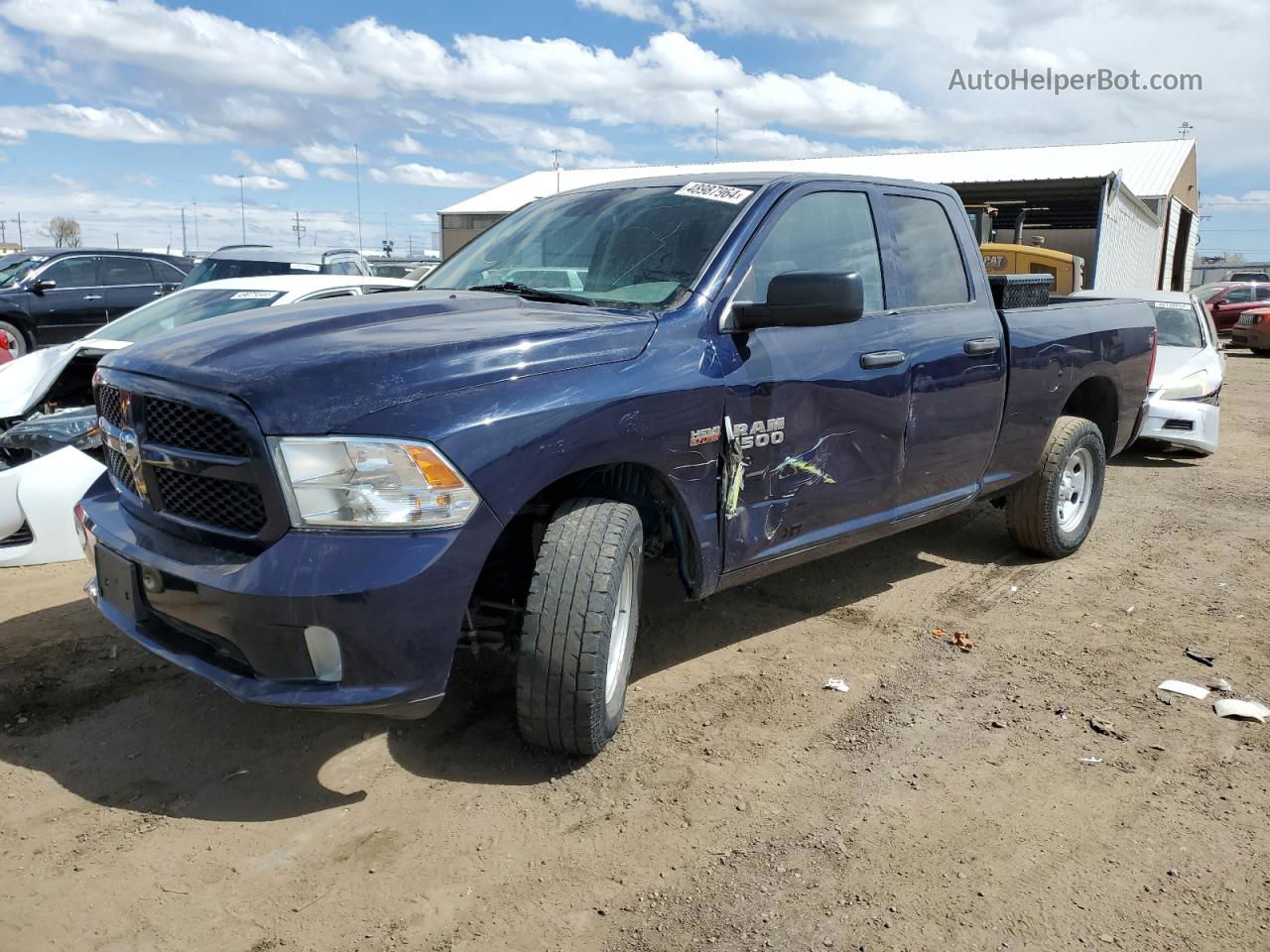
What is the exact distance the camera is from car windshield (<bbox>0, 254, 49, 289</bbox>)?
1382 cm

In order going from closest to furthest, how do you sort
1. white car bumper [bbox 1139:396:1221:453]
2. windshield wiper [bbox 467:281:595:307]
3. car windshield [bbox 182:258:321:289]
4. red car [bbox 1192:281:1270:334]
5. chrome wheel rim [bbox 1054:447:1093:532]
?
windshield wiper [bbox 467:281:595:307] → chrome wheel rim [bbox 1054:447:1093:532] → white car bumper [bbox 1139:396:1221:453] → car windshield [bbox 182:258:321:289] → red car [bbox 1192:281:1270:334]

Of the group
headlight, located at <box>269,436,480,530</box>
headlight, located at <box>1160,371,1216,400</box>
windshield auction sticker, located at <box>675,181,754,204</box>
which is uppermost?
windshield auction sticker, located at <box>675,181,754,204</box>

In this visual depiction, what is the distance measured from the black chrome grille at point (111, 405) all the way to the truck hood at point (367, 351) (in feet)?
0.30

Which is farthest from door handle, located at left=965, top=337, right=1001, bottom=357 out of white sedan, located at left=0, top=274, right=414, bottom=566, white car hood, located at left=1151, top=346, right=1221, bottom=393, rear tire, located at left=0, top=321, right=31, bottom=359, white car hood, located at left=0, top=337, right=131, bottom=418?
rear tire, located at left=0, top=321, right=31, bottom=359

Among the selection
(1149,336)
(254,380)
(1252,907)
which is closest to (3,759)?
(254,380)

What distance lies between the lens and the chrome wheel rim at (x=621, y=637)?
3186mm

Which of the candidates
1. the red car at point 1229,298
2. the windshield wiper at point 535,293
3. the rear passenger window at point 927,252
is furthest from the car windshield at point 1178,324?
the red car at point 1229,298

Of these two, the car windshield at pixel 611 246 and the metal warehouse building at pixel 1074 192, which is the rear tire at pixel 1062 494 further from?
the metal warehouse building at pixel 1074 192

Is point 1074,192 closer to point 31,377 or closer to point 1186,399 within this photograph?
point 1186,399

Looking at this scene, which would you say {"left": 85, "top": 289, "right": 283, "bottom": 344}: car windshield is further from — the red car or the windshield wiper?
the red car

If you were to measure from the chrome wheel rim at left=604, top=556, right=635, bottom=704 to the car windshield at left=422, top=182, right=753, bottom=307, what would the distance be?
955mm

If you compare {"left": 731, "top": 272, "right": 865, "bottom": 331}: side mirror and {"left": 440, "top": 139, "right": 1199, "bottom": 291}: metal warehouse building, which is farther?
{"left": 440, "top": 139, "right": 1199, "bottom": 291}: metal warehouse building

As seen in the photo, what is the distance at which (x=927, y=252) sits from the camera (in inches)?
179

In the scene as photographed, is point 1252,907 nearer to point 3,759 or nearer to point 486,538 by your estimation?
point 486,538
